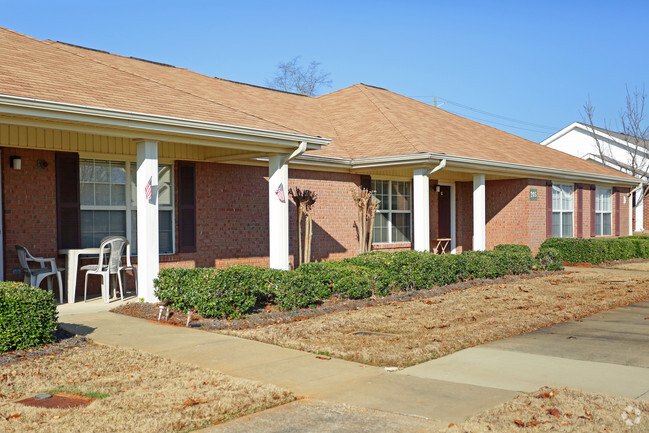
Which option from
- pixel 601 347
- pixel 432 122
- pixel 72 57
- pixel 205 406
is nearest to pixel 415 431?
pixel 205 406

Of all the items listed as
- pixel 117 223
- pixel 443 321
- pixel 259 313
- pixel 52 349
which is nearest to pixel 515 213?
pixel 443 321

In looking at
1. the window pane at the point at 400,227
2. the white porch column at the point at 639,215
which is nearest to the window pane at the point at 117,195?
the window pane at the point at 400,227

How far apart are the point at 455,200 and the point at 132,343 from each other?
46.6ft

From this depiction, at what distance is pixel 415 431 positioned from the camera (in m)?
4.38

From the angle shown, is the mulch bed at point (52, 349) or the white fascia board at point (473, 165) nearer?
the mulch bed at point (52, 349)

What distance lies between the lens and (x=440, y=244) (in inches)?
760

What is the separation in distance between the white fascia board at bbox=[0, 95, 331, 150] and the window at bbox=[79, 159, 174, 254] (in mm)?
2253

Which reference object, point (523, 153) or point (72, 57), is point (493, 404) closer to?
point (72, 57)

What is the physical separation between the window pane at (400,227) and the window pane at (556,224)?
506 cm

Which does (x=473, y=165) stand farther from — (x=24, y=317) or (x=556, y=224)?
(x=24, y=317)

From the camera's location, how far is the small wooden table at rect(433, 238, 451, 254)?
18.6 m

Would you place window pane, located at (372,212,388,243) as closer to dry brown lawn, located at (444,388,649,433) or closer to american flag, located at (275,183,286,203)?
american flag, located at (275,183,286,203)

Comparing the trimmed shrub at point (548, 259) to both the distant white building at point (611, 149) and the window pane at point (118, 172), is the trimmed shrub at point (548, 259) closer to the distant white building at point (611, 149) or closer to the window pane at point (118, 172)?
the window pane at point (118, 172)

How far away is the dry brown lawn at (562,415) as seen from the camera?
4379mm
